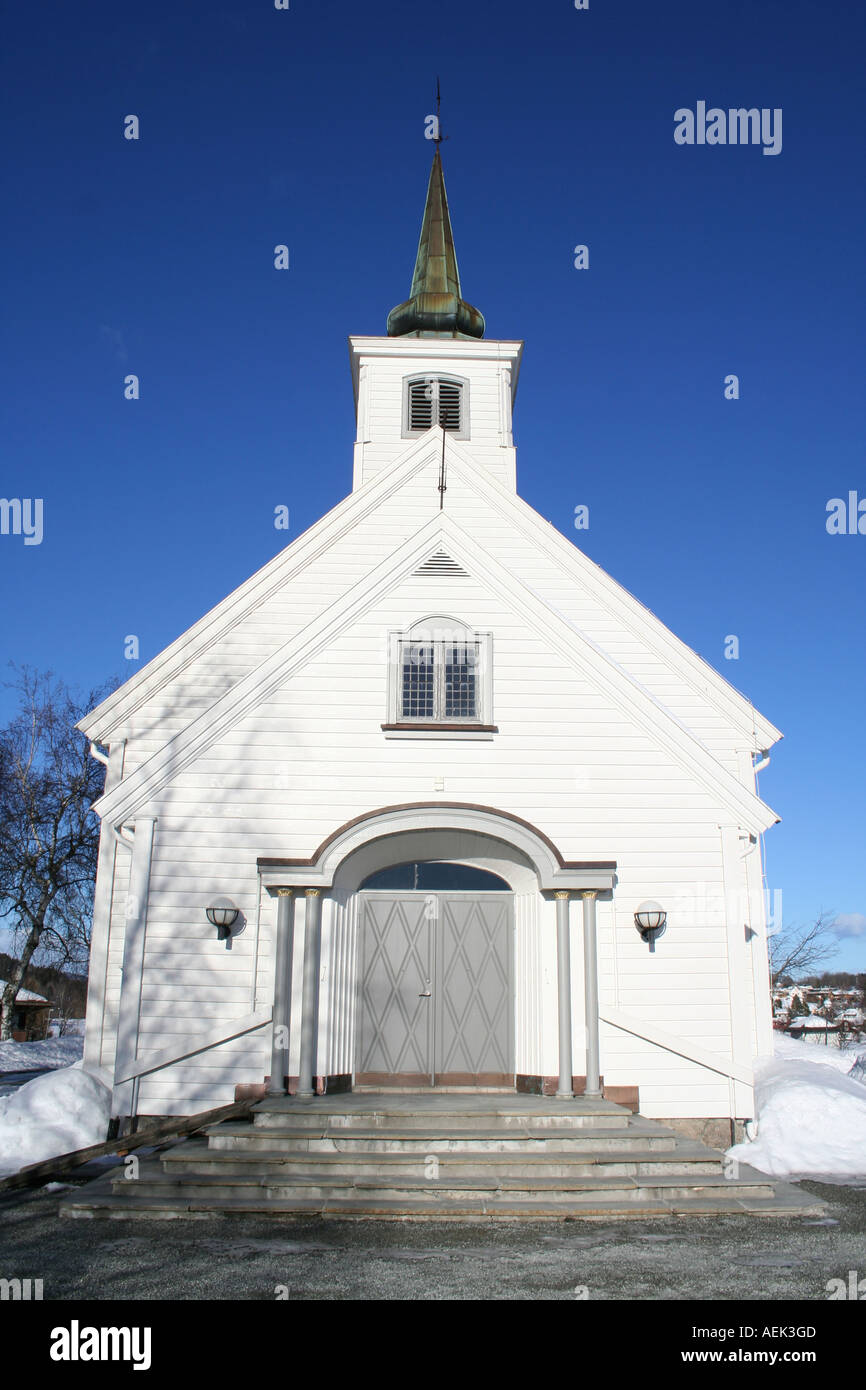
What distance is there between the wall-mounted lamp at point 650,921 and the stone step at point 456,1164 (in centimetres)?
312

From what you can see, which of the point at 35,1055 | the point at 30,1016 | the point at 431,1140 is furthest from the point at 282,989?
the point at 30,1016

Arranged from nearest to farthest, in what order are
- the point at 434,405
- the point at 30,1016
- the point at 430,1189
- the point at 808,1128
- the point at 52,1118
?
the point at 430,1189 → the point at 52,1118 → the point at 808,1128 → the point at 434,405 → the point at 30,1016

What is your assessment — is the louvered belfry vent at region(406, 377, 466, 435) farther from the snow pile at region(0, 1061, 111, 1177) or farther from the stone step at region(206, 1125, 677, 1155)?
the stone step at region(206, 1125, 677, 1155)

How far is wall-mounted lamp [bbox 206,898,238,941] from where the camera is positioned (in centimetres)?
1166

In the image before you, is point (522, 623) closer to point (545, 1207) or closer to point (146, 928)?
point (146, 928)

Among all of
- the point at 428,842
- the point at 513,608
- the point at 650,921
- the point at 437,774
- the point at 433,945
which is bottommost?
the point at 433,945

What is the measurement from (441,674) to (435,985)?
410 cm

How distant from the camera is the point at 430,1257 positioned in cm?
685

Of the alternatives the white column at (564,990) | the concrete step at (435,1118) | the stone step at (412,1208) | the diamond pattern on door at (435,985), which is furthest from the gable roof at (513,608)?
the stone step at (412,1208)

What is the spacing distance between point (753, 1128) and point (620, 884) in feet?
10.6

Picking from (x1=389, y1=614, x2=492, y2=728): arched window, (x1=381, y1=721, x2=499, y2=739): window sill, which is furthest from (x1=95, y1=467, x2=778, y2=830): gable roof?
(x1=381, y1=721, x2=499, y2=739): window sill

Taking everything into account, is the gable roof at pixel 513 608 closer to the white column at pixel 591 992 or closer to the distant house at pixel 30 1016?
the white column at pixel 591 992

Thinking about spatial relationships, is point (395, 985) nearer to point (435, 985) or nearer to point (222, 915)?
point (435, 985)
